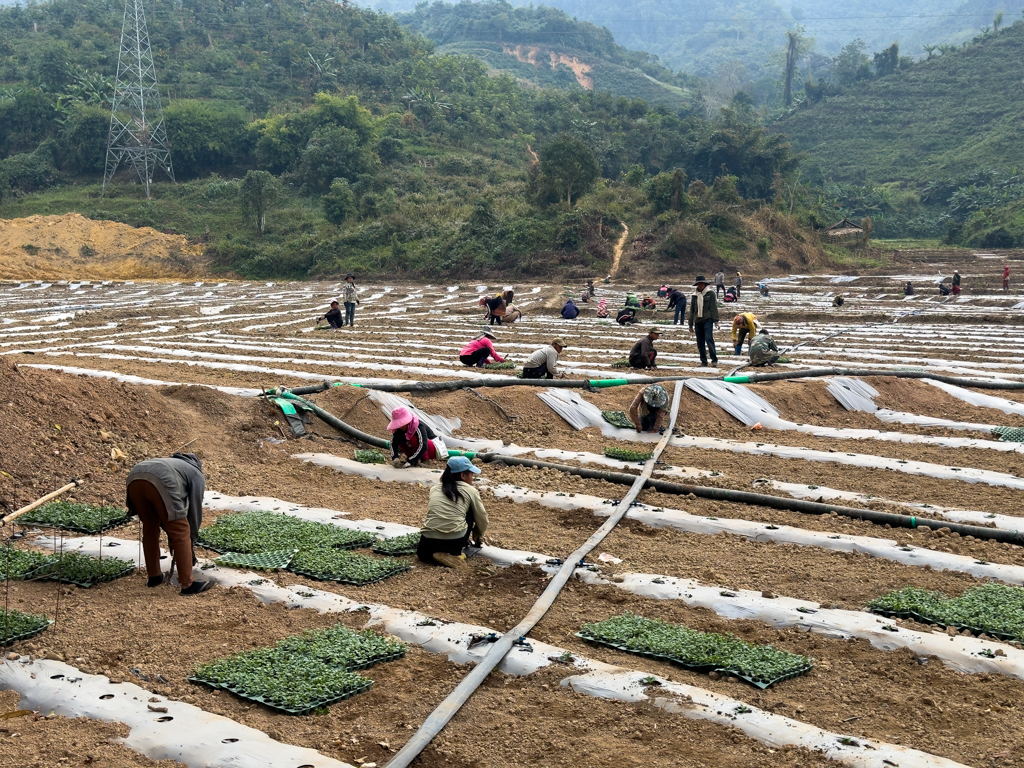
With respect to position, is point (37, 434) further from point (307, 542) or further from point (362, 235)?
point (362, 235)

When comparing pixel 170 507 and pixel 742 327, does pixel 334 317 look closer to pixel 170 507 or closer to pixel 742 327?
pixel 742 327

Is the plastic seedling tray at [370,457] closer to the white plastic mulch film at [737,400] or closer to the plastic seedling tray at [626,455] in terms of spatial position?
the plastic seedling tray at [626,455]

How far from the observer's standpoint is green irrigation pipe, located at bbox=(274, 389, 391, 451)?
9.51 meters

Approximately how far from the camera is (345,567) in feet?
19.8

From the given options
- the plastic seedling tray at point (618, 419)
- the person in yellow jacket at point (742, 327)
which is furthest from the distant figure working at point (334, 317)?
the plastic seedling tray at point (618, 419)

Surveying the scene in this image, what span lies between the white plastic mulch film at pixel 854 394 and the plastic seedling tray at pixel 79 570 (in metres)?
9.26

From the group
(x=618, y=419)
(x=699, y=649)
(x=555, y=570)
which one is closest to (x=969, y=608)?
(x=699, y=649)

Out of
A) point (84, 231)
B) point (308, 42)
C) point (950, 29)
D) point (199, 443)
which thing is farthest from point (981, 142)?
point (950, 29)

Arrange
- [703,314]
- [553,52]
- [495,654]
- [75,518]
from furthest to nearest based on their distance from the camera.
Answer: [553,52], [703,314], [75,518], [495,654]

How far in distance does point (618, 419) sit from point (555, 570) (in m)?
4.76

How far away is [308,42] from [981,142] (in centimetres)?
5119

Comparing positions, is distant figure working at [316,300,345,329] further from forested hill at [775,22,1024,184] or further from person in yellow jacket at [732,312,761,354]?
forested hill at [775,22,1024,184]

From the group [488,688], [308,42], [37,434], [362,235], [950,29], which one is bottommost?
[488,688]

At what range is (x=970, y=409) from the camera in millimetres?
11883
